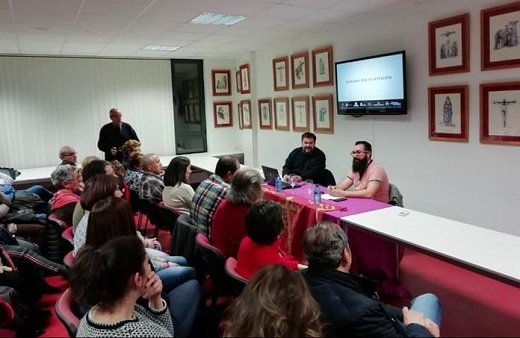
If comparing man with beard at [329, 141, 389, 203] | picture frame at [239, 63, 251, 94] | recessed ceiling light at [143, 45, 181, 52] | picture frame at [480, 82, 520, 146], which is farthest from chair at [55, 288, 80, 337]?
picture frame at [239, 63, 251, 94]

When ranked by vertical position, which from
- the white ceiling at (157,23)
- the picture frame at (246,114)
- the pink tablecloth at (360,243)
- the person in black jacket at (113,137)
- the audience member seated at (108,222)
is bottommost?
the pink tablecloth at (360,243)

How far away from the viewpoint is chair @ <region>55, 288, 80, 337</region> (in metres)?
1.54

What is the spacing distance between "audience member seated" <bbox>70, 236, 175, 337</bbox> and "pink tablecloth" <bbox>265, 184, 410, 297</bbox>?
6.04ft

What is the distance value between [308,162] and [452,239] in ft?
8.60

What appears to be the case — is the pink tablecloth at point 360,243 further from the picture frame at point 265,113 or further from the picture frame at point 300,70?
the picture frame at point 265,113

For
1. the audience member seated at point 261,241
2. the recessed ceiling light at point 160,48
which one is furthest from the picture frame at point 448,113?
the recessed ceiling light at point 160,48

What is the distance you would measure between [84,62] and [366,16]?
483cm

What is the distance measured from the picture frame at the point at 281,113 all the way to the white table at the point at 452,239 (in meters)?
3.50

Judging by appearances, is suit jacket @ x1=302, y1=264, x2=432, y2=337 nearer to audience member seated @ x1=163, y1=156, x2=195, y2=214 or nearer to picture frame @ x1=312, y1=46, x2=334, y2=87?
audience member seated @ x1=163, y1=156, x2=195, y2=214

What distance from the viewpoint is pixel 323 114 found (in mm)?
5613

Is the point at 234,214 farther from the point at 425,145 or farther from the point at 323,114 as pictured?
the point at 323,114

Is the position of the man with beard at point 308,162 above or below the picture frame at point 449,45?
below

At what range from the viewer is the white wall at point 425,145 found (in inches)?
141

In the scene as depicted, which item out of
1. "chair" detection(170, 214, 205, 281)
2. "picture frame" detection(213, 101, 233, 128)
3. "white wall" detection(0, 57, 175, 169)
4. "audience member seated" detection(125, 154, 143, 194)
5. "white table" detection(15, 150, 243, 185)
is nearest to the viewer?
"chair" detection(170, 214, 205, 281)
